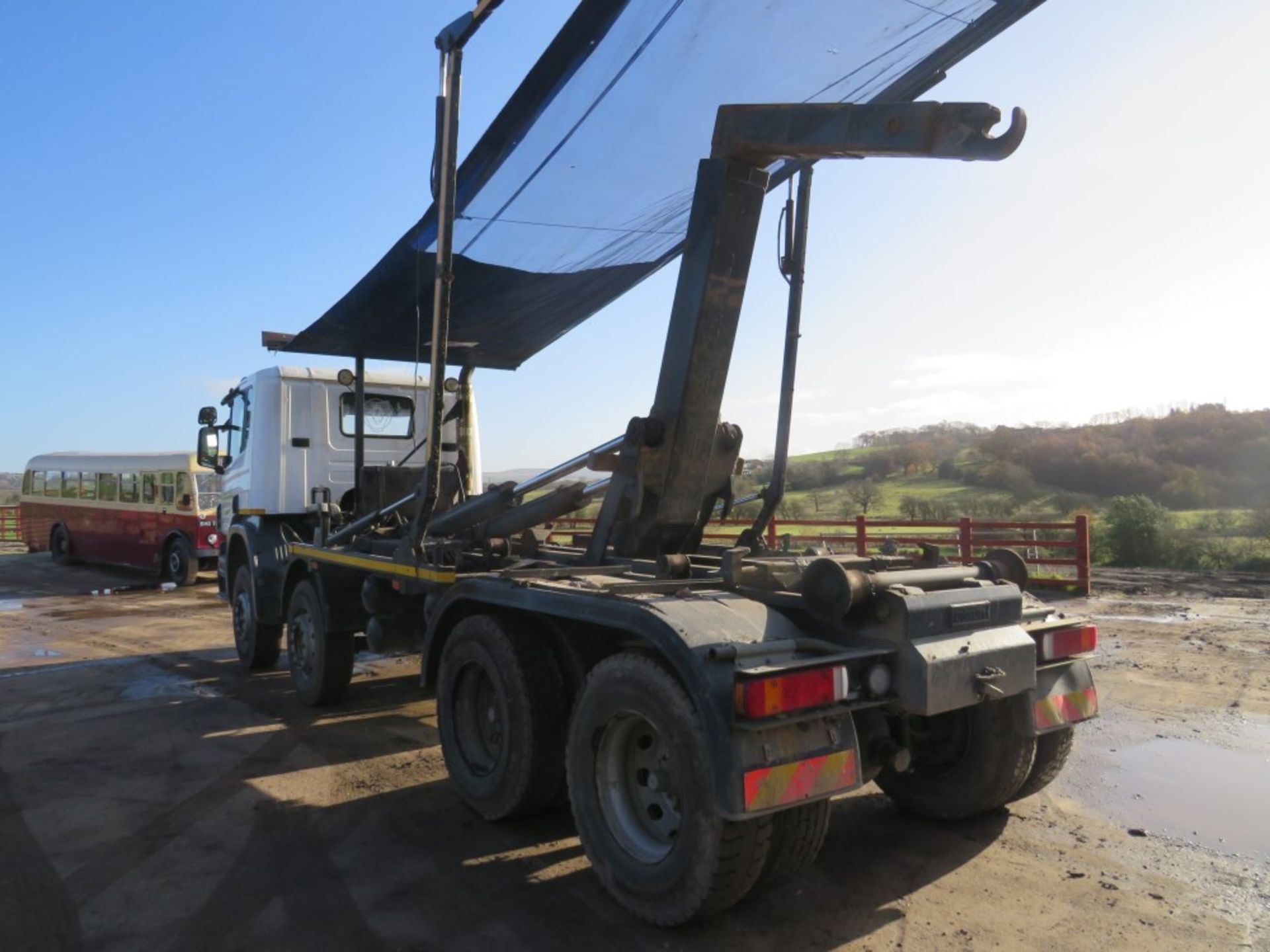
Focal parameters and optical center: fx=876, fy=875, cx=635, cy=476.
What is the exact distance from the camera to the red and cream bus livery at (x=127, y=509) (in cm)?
1792

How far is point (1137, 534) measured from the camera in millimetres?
17297

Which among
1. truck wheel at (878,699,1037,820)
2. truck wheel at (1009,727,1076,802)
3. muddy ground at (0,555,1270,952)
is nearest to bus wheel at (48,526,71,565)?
muddy ground at (0,555,1270,952)

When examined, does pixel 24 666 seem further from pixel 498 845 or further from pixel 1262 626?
pixel 1262 626

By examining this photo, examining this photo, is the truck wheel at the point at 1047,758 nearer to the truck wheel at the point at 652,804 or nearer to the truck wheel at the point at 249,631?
the truck wheel at the point at 652,804

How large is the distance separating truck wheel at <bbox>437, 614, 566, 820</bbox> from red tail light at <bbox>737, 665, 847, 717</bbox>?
1.64 meters

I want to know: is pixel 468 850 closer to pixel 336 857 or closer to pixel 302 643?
pixel 336 857

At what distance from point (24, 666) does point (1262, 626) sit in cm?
1395

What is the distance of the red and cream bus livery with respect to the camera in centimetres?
1792

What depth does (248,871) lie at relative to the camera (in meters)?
4.15

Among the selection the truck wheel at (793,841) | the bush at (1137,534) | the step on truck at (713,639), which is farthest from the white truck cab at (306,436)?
the bush at (1137,534)

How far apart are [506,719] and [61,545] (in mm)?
23615

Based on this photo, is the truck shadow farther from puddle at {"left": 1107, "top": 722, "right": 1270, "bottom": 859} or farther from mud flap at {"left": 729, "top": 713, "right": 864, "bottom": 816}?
puddle at {"left": 1107, "top": 722, "right": 1270, "bottom": 859}

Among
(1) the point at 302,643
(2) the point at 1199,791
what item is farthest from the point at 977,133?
(1) the point at 302,643

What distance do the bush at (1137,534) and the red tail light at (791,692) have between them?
16528 millimetres
